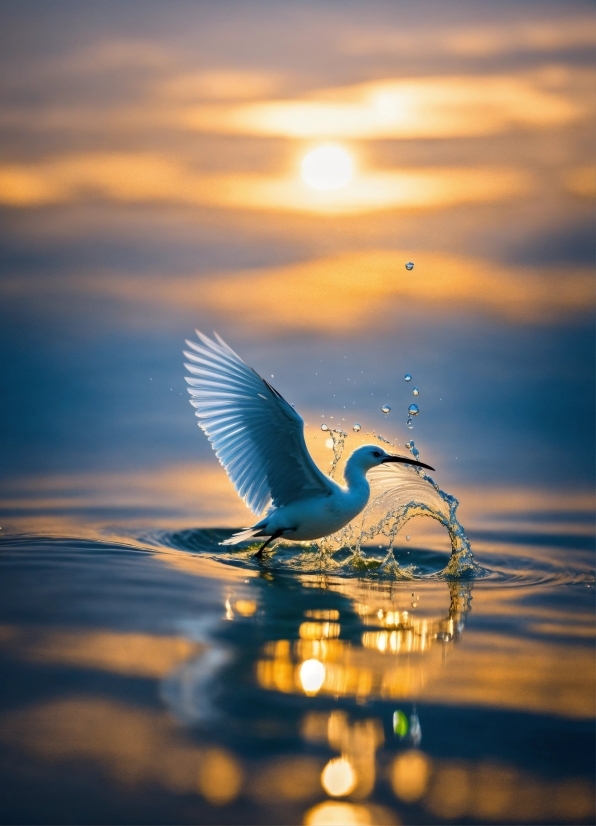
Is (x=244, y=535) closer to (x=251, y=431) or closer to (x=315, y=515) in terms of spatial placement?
(x=315, y=515)

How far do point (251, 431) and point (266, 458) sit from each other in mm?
199

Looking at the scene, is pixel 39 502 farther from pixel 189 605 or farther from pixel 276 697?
pixel 276 697

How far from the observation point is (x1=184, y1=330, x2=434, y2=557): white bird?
617 centimetres

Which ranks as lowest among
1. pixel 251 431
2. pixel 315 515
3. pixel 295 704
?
pixel 295 704

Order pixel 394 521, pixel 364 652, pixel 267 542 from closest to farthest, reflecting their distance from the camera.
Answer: pixel 364 652 → pixel 267 542 → pixel 394 521

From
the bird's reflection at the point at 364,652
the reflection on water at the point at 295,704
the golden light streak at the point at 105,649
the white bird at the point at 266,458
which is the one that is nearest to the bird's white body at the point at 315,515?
the white bird at the point at 266,458

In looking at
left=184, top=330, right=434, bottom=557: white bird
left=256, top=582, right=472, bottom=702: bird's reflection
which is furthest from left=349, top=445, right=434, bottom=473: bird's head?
left=256, top=582, right=472, bottom=702: bird's reflection

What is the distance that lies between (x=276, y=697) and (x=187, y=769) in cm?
66

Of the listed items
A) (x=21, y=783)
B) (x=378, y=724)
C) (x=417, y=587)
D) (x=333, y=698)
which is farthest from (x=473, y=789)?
(x=417, y=587)

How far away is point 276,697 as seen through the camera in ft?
12.7

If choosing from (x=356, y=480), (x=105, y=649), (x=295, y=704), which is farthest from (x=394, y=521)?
(x=295, y=704)

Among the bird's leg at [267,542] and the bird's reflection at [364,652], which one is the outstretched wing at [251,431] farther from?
the bird's reflection at [364,652]

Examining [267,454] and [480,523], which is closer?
[267,454]

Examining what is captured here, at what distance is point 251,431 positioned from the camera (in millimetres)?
6344
